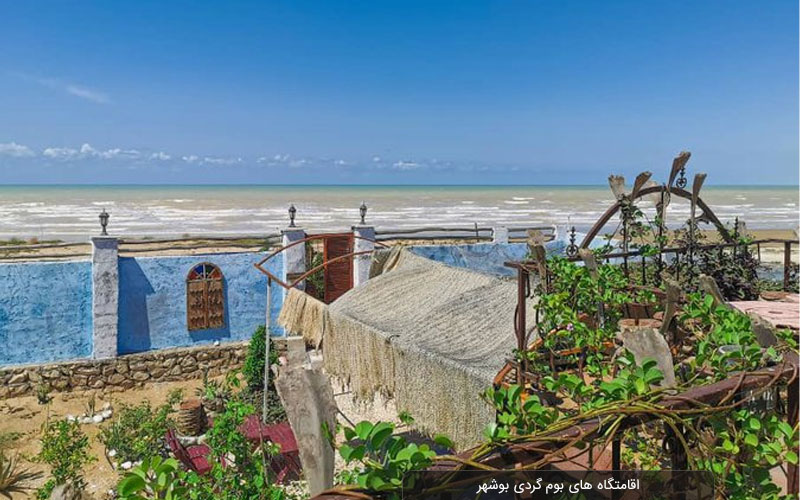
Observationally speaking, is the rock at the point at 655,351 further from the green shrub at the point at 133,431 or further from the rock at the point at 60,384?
the rock at the point at 60,384

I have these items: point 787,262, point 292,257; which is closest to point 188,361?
point 292,257

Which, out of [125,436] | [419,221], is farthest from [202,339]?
[419,221]

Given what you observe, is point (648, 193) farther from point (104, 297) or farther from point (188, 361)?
point (104, 297)

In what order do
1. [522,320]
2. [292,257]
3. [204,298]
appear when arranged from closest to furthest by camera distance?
[522,320]
[204,298]
[292,257]

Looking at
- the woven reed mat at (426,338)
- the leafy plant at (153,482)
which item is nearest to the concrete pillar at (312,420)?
the leafy plant at (153,482)

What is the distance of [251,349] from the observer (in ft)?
32.2

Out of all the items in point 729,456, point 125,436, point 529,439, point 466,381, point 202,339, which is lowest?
point 125,436

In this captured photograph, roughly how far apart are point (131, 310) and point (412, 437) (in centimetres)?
580

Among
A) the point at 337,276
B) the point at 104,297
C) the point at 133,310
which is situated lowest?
the point at 133,310

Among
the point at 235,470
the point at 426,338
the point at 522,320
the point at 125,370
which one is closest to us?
the point at 235,470

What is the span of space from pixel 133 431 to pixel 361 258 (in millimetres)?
4600

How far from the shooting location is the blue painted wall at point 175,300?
10.3 meters

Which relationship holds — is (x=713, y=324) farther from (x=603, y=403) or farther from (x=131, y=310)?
(x=131, y=310)

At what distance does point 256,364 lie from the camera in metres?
9.65
